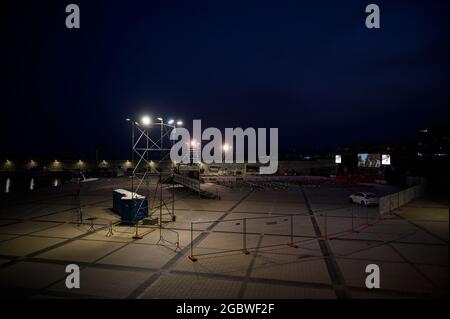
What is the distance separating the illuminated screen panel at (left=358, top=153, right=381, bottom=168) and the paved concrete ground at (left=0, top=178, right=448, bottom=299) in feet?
135

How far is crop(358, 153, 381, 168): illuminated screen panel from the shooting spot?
207 ft

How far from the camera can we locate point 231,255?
1402 centimetres

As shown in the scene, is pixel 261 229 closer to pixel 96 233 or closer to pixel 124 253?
pixel 124 253

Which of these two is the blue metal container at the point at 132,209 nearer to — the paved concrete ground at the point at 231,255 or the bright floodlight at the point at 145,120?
the paved concrete ground at the point at 231,255

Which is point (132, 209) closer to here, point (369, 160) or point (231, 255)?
point (231, 255)

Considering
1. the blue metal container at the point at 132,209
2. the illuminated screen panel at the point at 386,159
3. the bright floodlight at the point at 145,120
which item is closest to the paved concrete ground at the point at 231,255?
the blue metal container at the point at 132,209

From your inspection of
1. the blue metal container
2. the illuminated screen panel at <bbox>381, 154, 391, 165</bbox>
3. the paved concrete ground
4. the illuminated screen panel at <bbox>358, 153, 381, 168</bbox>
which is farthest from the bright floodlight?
the illuminated screen panel at <bbox>358, 153, 381, 168</bbox>

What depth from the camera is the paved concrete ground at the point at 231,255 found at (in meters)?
10.3

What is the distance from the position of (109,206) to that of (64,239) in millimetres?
11420

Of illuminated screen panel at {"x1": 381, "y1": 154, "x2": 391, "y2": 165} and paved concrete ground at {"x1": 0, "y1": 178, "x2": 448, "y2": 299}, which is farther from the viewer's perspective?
illuminated screen panel at {"x1": 381, "y1": 154, "x2": 391, "y2": 165}

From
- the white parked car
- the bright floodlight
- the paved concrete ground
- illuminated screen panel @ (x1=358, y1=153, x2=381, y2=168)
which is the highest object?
the bright floodlight

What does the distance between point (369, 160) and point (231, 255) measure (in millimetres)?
60193

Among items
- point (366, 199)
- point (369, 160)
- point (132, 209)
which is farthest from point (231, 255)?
point (369, 160)

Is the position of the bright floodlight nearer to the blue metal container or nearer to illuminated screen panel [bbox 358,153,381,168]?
the blue metal container
